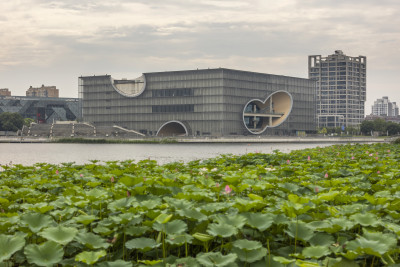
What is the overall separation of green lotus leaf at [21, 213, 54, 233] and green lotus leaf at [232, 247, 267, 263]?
2.18 metres

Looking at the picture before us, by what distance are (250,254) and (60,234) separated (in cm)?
190

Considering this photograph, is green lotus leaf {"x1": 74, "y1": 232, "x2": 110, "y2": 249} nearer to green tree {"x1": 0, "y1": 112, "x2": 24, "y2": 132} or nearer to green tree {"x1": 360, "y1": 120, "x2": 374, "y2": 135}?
green tree {"x1": 0, "y1": 112, "x2": 24, "y2": 132}

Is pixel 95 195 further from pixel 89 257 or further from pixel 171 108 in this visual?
pixel 171 108

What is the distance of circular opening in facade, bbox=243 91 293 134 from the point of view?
147625 millimetres

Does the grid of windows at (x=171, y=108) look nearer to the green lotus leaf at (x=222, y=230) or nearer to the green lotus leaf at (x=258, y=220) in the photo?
the green lotus leaf at (x=258, y=220)

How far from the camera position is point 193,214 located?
5609mm

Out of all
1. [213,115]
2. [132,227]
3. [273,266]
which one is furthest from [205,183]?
[213,115]

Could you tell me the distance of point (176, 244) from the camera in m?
5.15

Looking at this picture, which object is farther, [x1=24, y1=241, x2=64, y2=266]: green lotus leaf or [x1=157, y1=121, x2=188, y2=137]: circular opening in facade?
[x1=157, y1=121, x2=188, y2=137]: circular opening in facade

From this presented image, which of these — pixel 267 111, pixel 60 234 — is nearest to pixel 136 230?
pixel 60 234

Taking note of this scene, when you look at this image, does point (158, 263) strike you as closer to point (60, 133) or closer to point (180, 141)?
point (180, 141)

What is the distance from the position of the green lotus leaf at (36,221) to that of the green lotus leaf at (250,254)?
2.18 m

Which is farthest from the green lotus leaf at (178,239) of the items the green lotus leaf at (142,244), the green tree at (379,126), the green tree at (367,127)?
the green tree at (367,127)

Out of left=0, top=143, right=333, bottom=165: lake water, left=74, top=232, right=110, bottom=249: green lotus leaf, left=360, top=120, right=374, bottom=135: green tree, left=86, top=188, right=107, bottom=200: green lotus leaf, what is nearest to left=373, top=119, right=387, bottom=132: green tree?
left=360, top=120, right=374, bottom=135: green tree
